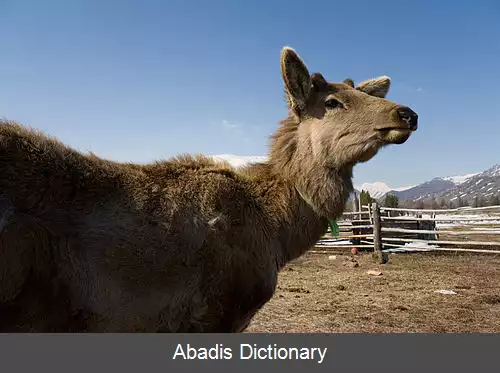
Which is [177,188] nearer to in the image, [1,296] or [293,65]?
[1,296]

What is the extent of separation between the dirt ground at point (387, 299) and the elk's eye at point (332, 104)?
14.6 ft

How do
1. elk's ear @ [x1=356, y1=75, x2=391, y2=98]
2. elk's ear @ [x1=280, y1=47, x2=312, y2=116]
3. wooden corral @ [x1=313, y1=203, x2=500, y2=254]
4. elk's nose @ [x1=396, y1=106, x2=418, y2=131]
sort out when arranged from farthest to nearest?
wooden corral @ [x1=313, y1=203, x2=500, y2=254] < elk's ear @ [x1=356, y1=75, x2=391, y2=98] < elk's ear @ [x1=280, y1=47, x2=312, y2=116] < elk's nose @ [x1=396, y1=106, x2=418, y2=131]

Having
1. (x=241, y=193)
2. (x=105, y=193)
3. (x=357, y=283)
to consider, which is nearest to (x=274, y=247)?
(x=241, y=193)

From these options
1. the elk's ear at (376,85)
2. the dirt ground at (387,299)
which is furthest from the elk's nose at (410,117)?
the dirt ground at (387,299)

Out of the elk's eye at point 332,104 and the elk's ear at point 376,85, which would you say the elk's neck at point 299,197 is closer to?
the elk's eye at point 332,104

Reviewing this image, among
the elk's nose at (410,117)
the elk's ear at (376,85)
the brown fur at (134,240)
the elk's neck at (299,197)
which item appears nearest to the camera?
the brown fur at (134,240)

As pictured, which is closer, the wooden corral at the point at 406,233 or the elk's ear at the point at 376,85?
the elk's ear at the point at 376,85

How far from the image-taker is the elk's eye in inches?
163

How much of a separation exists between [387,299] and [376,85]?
6.42m

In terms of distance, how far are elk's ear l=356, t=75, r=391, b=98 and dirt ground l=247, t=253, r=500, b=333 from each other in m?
4.33

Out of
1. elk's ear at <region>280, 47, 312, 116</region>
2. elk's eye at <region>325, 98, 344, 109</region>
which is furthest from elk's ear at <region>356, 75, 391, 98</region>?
elk's ear at <region>280, 47, 312, 116</region>

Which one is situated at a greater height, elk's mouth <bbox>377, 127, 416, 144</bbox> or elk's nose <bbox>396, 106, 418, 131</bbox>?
elk's nose <bbox>396, 106, 418, 131</bbox>

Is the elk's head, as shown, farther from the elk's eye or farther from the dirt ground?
the dirt ground

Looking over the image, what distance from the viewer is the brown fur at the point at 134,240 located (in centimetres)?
264
